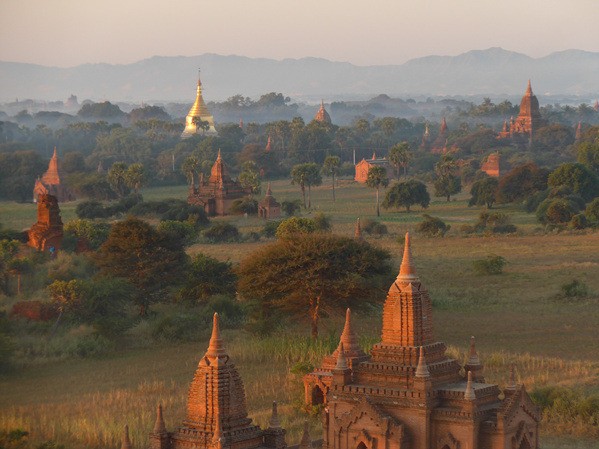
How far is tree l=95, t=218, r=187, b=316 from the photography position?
45.6 meters

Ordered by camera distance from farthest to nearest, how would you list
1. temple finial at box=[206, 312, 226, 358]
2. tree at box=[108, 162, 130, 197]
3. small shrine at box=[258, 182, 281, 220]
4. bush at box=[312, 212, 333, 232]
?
1. tree at box=[108, 162, 130, 197]
2. small shrine at box=[258, 182, 281, 220]
3. bush at box=[312, 212, 333, 232]
4. temple finial at box=[206, 312, 226, 358]

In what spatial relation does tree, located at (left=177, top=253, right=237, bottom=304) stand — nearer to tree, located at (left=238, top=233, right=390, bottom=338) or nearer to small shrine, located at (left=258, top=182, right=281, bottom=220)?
tree, located at (left=238, top=233, right=390, bottom=338)

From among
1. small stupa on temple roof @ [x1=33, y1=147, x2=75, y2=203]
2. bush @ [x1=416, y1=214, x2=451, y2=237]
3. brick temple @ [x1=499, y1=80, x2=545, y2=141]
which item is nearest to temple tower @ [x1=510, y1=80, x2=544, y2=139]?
brick temple @ [x1=499, y1=80, x2=545, y2=141]

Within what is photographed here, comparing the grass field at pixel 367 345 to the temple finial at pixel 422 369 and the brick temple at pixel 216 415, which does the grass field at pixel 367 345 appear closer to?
the brick temple at pixel 216 415

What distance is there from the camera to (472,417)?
22422 millimetres

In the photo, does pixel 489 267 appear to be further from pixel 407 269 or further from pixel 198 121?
pixel 198 121

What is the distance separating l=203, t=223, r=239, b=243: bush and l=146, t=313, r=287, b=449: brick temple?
4444cm

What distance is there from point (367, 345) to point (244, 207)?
4005 cm

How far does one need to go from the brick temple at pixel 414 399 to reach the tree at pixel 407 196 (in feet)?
184

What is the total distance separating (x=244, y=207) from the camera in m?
74.4

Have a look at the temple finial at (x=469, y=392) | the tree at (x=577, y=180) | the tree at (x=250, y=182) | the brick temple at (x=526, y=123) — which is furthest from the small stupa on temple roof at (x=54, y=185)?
the temple finial at (x=469, y=392)

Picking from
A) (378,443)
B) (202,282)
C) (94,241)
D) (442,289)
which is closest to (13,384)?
(378,443)

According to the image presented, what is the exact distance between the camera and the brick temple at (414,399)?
74.3ft

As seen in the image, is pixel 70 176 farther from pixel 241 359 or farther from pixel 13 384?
pixel 13 384
